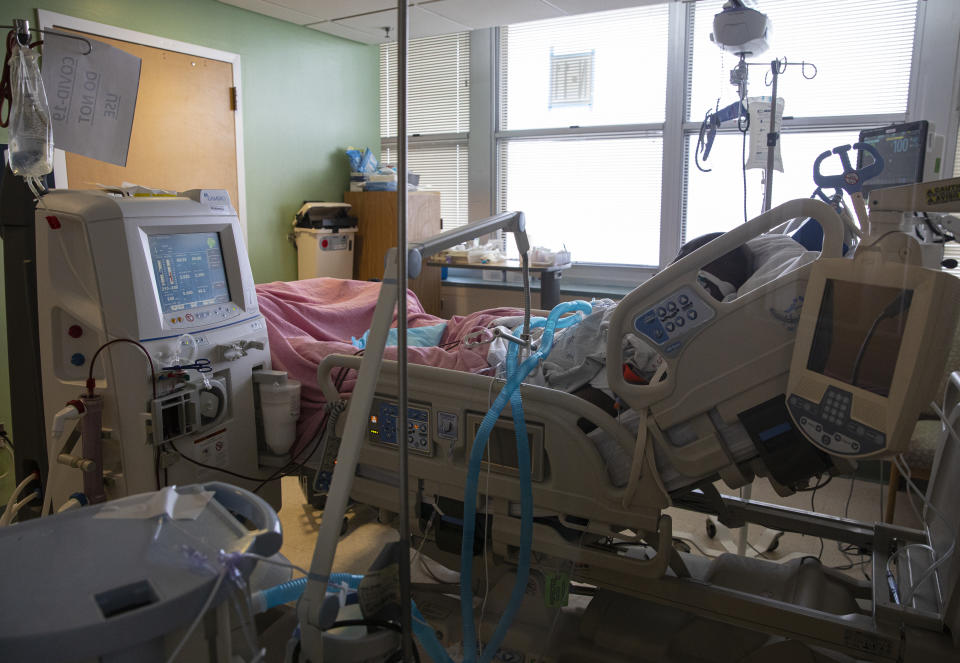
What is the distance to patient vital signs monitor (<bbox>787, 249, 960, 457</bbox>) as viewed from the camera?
1.19m

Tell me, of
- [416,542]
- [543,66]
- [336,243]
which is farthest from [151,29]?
[416,542]

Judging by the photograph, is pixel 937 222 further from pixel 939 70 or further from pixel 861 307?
pixel 939 70

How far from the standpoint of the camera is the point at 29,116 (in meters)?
1.81

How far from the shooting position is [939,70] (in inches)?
138

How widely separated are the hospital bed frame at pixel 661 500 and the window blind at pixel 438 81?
3.91 metres

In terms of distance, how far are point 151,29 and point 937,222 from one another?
13.1 feet

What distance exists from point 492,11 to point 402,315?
3892mm

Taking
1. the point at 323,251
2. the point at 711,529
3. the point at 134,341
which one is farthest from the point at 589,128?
the point at 134,341

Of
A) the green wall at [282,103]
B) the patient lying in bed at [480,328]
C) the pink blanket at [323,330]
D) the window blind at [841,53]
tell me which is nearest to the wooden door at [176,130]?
the green wall at [282,103]

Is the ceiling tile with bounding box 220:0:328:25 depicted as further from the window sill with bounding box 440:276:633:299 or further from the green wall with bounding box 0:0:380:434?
the window sill with bounding box 440:276:633:299

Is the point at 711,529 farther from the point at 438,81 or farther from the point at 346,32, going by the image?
the point at 346,32

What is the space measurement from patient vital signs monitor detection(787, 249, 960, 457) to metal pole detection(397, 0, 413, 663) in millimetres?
778

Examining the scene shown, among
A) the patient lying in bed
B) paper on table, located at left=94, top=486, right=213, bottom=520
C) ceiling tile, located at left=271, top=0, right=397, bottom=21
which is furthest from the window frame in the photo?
paper on table, located at left=94, top=486, right=213, bottom=520

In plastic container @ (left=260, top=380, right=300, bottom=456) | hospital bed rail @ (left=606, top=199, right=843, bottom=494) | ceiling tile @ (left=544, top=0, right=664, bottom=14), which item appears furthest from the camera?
ceiling tile @ (left=544, top=0, right=664, bottom=14)
